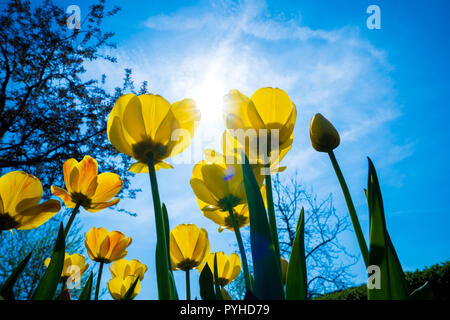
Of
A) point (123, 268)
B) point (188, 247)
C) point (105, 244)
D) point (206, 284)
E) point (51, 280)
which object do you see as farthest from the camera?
point (123, 268)

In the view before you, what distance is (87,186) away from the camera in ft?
2.66

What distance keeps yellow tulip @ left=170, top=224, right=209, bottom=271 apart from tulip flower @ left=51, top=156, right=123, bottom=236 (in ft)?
0.72

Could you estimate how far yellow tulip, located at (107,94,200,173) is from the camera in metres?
0.56

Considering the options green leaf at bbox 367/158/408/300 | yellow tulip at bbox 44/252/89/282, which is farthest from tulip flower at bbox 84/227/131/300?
green leaf at bbox 367/158/408/300

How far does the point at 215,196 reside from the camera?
0.68 metres

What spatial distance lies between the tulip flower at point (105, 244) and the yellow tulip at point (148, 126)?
54cm

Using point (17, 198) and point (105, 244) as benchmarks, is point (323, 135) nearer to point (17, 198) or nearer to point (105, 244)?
point (17, 198)

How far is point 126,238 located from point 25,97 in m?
8.24

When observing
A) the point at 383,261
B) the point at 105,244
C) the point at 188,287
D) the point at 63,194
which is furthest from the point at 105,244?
the point at 383,261

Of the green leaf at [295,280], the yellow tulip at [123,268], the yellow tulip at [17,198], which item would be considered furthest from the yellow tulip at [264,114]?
the yellow tulip at [123,268]

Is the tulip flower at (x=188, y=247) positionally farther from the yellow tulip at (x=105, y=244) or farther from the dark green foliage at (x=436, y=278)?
the dark green foliage at (x=436, y=278)

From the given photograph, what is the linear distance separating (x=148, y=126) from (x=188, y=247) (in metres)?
0.44

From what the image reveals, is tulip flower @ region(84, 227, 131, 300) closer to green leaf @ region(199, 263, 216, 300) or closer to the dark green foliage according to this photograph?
green leaf @ region(199, 263, 216, 300)
